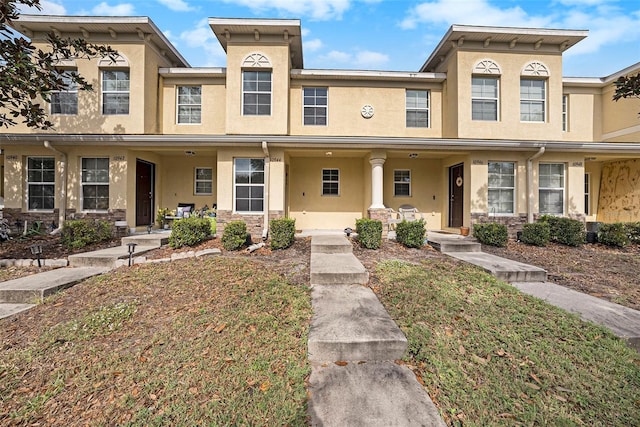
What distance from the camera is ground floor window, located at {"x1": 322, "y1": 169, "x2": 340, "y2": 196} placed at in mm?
10977

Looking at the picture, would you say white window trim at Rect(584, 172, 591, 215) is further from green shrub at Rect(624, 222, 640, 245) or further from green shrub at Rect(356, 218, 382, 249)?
green shrub at Rect(356, 218, 382, 249)

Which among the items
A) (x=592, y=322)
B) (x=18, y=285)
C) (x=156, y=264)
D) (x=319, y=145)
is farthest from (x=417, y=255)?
(x=18, y=285)

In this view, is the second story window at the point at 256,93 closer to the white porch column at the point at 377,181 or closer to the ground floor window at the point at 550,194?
the white porch column at the point at 377,181

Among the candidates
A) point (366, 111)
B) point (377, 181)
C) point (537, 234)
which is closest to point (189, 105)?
point (366, 111)

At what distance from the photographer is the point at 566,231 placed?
8.34 meters

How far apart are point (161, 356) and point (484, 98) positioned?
11.7 metres

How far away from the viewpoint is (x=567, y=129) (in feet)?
37.0

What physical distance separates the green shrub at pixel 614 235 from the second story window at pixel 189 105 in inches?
549

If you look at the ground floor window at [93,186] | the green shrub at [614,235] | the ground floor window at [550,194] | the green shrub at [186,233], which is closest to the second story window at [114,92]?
the ground floor window at [93,186]

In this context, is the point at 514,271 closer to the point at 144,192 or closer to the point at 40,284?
the point at 40,284

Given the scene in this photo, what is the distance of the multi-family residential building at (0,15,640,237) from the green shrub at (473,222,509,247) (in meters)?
1.05

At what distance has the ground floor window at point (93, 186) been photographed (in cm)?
911

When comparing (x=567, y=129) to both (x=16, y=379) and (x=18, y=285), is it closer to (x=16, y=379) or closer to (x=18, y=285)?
(x=16, y=379)

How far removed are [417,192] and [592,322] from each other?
7.95m
